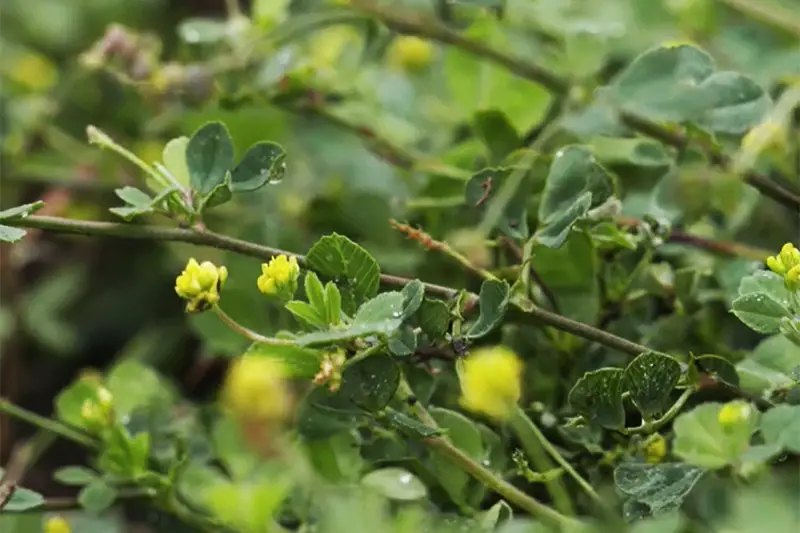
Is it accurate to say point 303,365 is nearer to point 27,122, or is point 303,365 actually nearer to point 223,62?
point 223,62

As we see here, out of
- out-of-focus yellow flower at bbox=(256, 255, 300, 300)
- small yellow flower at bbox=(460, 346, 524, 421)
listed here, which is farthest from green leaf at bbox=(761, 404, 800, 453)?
out-of-focus yellow flower at bbox=(256, 255, 300, 300)

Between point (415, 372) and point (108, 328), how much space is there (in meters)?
0.59

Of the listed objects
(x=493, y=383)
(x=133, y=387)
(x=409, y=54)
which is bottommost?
(x=133, y=387)

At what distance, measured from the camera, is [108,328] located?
Answer: 102cm

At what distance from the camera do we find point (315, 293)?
0.44 meters

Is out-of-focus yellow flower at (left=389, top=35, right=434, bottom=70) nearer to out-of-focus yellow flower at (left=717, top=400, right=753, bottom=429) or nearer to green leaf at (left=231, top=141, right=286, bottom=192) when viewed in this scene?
green leaf at (left=231, top=141, right=286, bottom=192)

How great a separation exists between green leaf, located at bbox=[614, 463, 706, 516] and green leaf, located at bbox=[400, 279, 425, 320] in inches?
4.5

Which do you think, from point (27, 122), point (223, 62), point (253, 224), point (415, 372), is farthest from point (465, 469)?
point (27, 122)

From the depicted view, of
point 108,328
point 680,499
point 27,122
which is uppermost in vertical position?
point 680,499

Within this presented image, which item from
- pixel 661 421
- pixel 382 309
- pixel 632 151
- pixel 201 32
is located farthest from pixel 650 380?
pixel 201 32

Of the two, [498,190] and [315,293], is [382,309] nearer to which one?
[315,293]

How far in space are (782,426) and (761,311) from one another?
0.21 feet

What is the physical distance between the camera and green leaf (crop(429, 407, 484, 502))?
1.60 ft

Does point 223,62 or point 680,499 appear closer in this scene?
point 680,499
